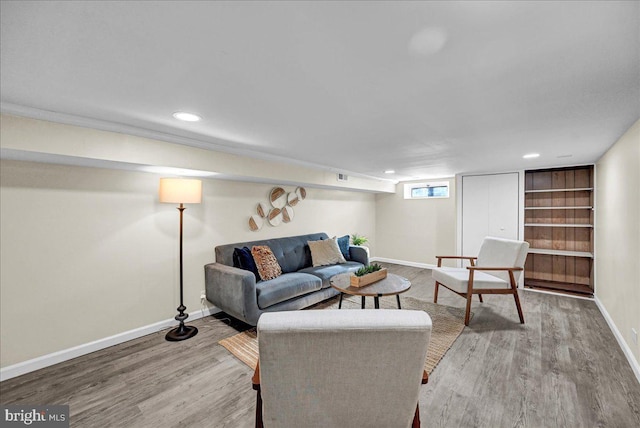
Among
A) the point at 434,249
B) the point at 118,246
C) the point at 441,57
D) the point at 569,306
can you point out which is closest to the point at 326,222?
the point at 434,249

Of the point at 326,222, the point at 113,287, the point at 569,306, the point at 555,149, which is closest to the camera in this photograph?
the point at 113,287

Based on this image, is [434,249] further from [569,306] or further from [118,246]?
[118,246]

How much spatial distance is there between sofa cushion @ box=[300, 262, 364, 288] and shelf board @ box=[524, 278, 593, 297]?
3.05 metres

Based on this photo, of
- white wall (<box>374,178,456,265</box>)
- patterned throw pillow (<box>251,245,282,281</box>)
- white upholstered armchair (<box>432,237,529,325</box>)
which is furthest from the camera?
white wall (<box>374,178,456,265</box>)

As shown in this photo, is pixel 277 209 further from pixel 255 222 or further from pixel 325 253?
pixel 325 253

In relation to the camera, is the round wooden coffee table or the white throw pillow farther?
the white throw pillow

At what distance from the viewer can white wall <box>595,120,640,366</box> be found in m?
2.29

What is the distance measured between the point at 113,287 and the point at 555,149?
5130mm

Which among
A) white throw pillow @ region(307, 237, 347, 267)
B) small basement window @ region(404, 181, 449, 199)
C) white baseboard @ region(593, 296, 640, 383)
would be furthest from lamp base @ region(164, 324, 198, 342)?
small basement window @ region(404, 181, 449, 199)

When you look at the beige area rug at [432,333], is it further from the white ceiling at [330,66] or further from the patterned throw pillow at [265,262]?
the white ceiling at [330,66]

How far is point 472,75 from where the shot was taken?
4.93 feet

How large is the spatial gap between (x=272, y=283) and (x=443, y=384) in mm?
1960

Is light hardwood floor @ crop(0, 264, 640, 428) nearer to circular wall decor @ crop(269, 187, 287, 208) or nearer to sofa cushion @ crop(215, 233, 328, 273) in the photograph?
sofa cushion @ crop(215, 233, 328, 273)
